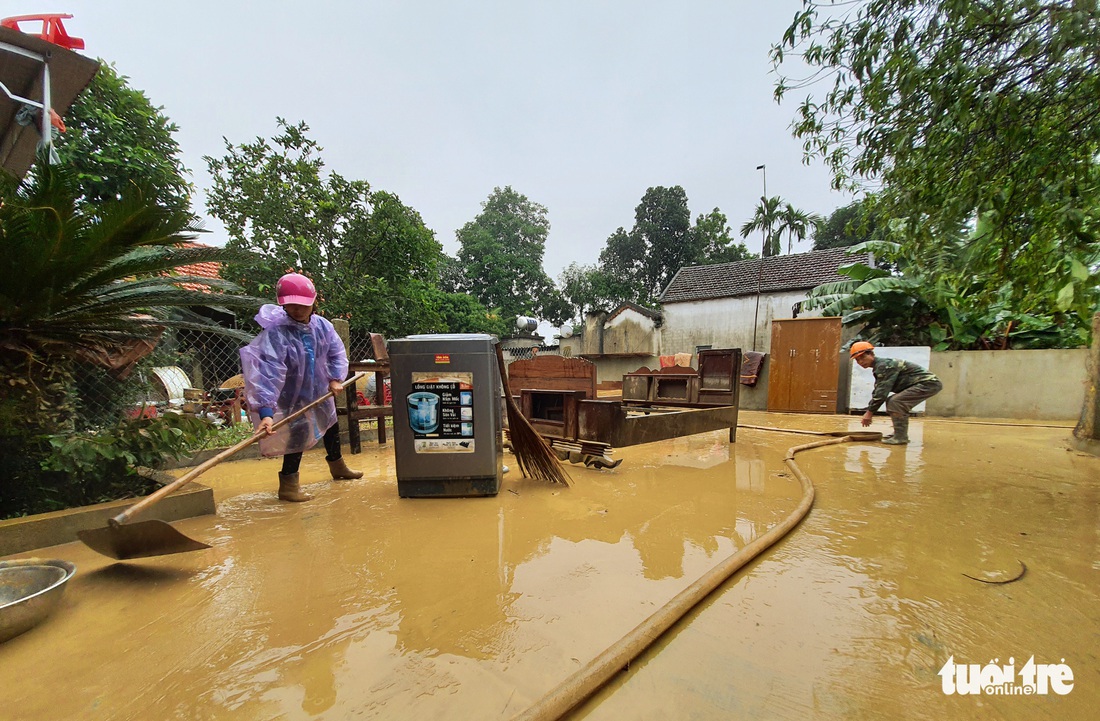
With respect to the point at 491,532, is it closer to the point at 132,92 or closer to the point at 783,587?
the point at 783,587

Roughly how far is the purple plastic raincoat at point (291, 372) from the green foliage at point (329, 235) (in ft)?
20.2

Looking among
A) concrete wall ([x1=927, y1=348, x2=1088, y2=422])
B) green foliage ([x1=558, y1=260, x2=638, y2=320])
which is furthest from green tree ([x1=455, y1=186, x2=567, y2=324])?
concrete wall ([x1=927, y1=348, x2=1088, y2=422])

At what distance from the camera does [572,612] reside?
1578 mm

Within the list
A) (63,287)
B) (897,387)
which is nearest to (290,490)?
(63,287)

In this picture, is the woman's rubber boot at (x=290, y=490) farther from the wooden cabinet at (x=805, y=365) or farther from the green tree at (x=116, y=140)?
the wooden cabinet at (x=805, y=365)

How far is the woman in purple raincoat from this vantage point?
2.87 meters

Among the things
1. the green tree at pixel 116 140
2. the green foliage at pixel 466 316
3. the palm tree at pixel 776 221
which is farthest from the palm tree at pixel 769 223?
the green tree at pixel 116 140

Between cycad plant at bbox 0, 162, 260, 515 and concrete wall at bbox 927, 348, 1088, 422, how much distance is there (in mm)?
10977

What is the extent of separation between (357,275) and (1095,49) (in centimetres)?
1052

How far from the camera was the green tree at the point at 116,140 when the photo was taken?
734 cm

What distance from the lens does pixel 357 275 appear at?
990cm

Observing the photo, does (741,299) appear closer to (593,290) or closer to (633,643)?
(593,290)

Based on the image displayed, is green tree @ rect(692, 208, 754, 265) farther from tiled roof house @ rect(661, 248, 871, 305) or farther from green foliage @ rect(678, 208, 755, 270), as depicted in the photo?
tiled roof house @ rect(661, 248, 871, 305)

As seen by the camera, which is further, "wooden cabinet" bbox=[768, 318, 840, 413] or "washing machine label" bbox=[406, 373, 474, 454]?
"wooden cabinet" bbox=[768, 318, 840, 413]
